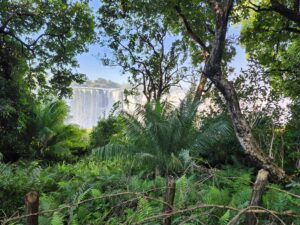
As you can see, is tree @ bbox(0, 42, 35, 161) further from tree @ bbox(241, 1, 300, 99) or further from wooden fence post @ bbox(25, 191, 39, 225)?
wooden fence post @ bbox(25, 191, 39, 225)

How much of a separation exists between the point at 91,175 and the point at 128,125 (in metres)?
1.67

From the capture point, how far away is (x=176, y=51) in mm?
16891

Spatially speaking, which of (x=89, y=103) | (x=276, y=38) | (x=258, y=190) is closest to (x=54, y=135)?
(x=276, y=38)

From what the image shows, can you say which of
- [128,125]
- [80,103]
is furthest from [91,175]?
[80,103]

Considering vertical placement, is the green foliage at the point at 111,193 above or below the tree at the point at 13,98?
below

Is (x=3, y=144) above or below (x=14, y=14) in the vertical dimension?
below

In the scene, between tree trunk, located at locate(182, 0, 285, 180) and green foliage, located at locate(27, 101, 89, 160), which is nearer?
tree trunk, located at locate(182, 0, 285, 180)

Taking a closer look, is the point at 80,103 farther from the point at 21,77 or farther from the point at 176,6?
the point at 176,6

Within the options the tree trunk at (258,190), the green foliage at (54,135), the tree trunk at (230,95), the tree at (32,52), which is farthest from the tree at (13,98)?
the tree trunk at (258,190)

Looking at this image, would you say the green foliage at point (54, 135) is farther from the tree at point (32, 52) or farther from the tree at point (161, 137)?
the tree at point (161, 137)

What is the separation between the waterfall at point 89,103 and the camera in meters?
59.2

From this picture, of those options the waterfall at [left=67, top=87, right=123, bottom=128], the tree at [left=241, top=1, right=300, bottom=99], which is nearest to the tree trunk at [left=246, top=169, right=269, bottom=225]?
the tree at [left=241, top=1, right=300, bottom=99]

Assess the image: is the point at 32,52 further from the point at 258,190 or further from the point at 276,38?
the point at 258,190

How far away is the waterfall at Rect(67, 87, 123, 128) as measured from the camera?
2333 inches
